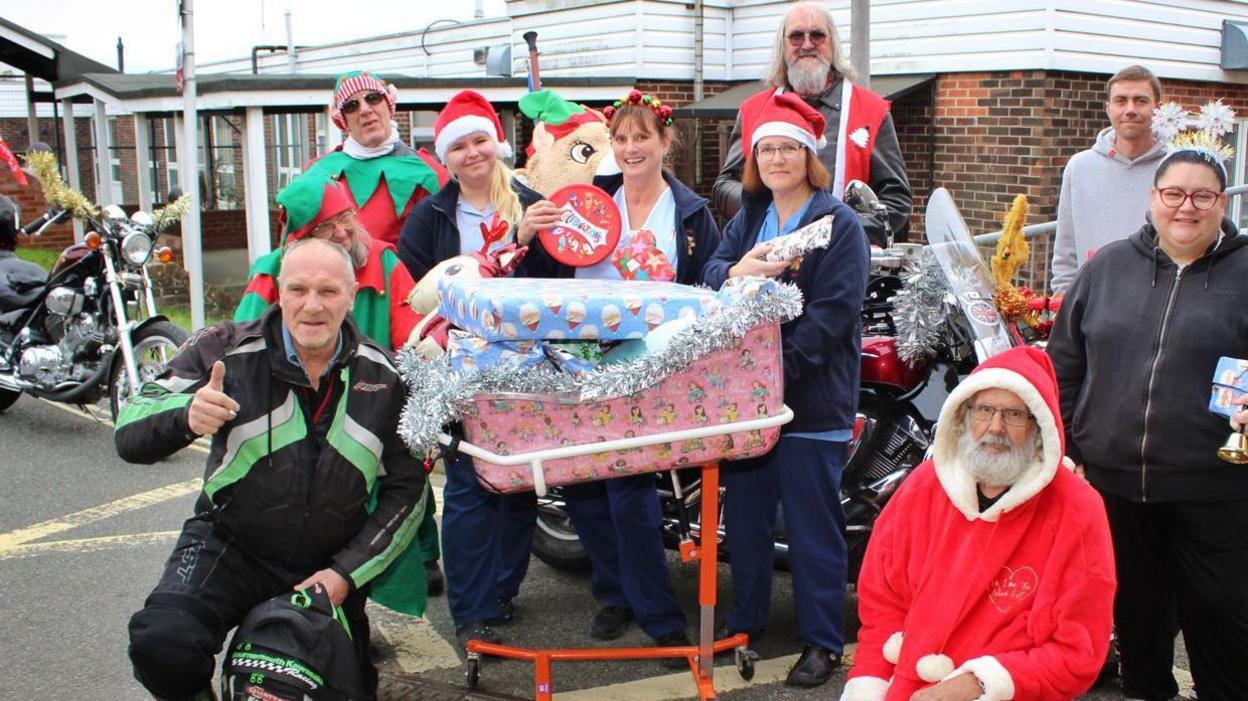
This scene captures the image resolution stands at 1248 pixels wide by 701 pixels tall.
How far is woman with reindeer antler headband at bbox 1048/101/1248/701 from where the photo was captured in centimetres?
310

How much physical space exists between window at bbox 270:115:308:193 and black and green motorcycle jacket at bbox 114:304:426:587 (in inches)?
721

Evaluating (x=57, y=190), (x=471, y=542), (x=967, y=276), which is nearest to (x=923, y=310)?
(x=967, y=276)

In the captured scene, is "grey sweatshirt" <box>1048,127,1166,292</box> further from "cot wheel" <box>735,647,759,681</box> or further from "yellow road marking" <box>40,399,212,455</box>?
"yellow road marking" <box>40,399,212,455</box>

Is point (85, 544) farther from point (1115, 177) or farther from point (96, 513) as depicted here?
point (1115, 177)

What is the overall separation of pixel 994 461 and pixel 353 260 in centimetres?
222

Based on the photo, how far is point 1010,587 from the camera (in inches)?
103

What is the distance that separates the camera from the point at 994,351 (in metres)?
3.70

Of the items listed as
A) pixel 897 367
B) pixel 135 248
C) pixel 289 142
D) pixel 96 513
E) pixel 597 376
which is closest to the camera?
pixel 597 376

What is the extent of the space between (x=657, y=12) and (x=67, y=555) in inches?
359

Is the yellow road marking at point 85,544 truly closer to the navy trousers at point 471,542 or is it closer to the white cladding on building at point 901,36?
the navy trousers at point 471,542

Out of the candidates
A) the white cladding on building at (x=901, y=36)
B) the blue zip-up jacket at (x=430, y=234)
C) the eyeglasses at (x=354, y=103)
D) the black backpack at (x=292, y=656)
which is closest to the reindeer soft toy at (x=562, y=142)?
the eyeglasses at (x=354, y=103)

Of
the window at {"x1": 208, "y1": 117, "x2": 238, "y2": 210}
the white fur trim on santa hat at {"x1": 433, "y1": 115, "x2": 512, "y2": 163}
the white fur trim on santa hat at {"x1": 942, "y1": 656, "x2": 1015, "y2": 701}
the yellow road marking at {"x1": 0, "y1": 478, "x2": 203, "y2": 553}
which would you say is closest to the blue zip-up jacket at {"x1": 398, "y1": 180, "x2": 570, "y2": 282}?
the white fur trim on santa hat at {"x1": 433, "y1": 115, "x2": 512, "y2": 163}

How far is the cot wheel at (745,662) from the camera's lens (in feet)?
12.7

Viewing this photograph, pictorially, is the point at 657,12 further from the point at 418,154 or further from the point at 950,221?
the point at 950,221
